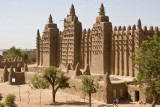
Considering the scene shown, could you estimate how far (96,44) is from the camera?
38250 millimetres

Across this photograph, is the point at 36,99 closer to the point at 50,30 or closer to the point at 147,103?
the point at 147,103

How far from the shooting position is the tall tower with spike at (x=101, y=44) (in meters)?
36.9

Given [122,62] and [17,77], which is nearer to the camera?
[122,62]

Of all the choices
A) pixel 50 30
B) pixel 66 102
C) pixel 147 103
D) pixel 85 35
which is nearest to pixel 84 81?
pixel 66 102

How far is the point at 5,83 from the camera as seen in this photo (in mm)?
41281

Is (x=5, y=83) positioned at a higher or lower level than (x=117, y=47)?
lower

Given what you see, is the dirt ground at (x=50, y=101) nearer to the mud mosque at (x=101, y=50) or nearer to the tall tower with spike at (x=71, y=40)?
the mud mosque at (x=101, y=50)

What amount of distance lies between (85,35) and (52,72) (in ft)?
53.5

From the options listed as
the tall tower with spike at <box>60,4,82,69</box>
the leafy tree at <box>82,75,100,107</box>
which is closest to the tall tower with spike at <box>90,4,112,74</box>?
the tall tower with spike at <box>60,4,82,69</box>

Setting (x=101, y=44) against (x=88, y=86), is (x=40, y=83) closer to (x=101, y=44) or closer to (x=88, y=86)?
(x=88, y=86)

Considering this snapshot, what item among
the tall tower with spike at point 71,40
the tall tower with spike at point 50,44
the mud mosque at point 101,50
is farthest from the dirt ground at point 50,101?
the tall tower with spike at point 50,44

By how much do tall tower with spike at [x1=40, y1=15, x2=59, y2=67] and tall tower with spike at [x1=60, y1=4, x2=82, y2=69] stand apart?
10.0ft

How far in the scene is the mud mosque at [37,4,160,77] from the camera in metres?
34.0

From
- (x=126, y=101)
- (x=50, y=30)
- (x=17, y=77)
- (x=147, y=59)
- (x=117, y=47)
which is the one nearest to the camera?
(x=147, y=59)
